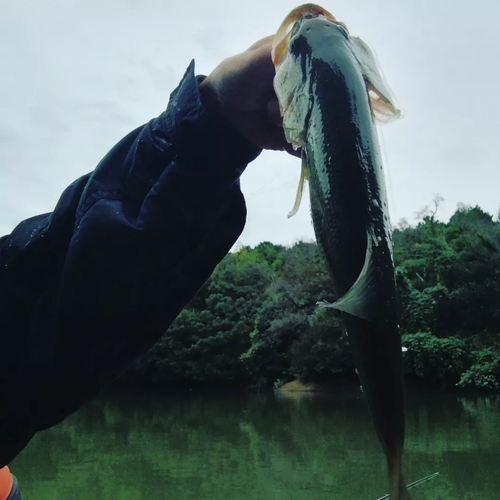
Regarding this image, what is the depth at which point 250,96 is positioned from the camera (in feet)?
4.45

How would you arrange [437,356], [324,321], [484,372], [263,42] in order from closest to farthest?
1. [263,42]
2. [484,372]
3. [437,356]
4. [324,321]

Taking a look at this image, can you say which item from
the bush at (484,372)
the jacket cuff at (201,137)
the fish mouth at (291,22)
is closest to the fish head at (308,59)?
the fish mouth at (291,22)

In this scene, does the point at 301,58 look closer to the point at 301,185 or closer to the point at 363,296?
the point at 301,185

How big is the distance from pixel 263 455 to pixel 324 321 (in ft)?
35.6

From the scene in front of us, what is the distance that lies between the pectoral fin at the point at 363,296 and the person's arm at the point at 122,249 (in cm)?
50

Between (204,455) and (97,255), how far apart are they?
1400 centimetres

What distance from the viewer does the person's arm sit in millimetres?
1342

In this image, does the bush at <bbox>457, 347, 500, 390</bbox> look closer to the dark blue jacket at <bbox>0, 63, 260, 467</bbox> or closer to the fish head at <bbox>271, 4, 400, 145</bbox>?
the dark blue jacket at <bbox>0, 63, 260, 467</bbox>

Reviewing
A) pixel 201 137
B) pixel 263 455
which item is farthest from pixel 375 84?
pixel 263 455

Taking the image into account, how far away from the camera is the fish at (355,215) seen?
993 millimetres

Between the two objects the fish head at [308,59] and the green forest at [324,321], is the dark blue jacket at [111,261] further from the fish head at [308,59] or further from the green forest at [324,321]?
the green forest at [324,321]

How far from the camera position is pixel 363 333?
1.00 m

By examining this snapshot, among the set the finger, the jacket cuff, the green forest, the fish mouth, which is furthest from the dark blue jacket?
the green forest

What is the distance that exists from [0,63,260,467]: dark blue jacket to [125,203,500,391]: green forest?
16850 mm
